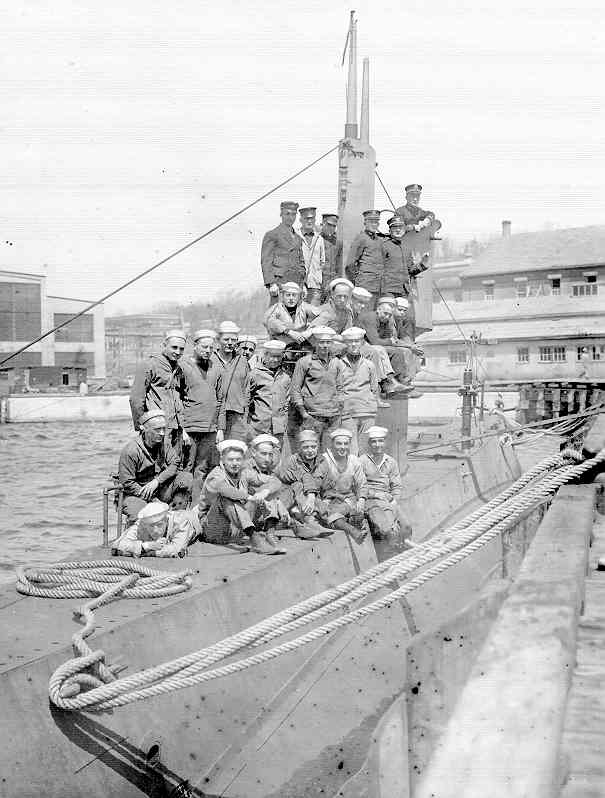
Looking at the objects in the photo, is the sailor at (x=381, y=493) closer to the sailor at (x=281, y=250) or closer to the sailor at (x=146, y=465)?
the sailor at (x=146, y=465)

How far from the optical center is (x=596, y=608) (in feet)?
13.9

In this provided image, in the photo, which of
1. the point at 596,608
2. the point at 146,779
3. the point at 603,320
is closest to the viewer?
the point at 596,608

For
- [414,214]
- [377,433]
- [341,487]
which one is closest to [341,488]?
[341,487]

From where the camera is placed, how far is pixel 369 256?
1242 centimetres

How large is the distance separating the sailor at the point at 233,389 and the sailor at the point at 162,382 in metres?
0.74

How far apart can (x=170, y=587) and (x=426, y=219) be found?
9.13 m

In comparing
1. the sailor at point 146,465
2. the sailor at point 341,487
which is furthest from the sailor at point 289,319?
the sailor at point 146,465

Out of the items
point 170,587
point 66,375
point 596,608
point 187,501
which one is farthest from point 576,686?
point 66,375

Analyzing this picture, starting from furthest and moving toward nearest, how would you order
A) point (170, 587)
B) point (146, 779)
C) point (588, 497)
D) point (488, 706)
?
point (588, 497), point (170, 587), point (146, 779), point (488, 706)

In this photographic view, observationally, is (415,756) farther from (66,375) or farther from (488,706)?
(66,375)

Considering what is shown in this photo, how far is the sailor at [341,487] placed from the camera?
8508 mm

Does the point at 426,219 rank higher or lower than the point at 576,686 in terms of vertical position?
higher

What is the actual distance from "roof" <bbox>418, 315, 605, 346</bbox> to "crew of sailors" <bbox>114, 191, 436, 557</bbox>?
29.2m

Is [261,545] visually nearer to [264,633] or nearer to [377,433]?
[377,433]
